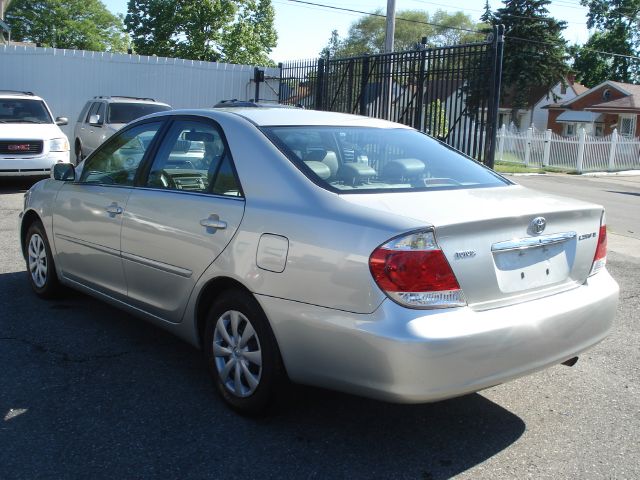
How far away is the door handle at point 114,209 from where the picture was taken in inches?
178

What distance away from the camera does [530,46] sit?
4362 cm

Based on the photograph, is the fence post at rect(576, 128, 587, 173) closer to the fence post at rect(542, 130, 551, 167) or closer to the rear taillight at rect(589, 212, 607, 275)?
the fence post at rect(542, 130, 551, 167)

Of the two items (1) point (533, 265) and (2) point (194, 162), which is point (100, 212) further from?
(1) point (533, 265)

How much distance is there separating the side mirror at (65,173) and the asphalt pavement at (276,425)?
121cm

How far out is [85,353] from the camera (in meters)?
4.56

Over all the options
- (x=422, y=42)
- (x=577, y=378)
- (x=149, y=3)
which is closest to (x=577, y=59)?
(x=149, y=3)

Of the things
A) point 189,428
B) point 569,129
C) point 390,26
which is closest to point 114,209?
point 189,428

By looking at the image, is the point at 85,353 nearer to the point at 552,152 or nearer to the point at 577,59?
the point at 552,152

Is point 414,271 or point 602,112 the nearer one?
point 414,271

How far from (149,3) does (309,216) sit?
146 feet

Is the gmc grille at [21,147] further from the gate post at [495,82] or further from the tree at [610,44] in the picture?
the tree at [610,44]

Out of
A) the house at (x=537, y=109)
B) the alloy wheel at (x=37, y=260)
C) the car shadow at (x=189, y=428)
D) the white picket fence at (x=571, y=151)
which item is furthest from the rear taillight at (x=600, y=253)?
the house at (x=537, y=109)

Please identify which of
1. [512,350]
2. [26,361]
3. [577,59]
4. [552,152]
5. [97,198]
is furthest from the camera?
[577,59]

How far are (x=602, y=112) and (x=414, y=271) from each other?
153ft
